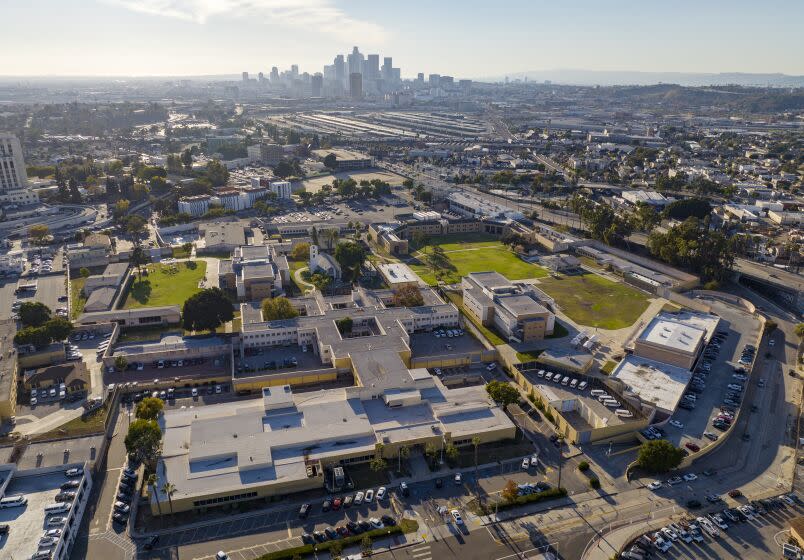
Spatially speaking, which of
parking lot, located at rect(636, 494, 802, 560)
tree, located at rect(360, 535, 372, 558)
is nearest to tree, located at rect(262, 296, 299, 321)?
tree, located at rect(360, 535, 372, 558)

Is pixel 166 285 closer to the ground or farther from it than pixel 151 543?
farther from it

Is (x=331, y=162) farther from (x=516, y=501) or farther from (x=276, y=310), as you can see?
(x=516, y=501)

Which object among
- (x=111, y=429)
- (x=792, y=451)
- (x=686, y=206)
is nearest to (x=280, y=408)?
(x=111, y=429)

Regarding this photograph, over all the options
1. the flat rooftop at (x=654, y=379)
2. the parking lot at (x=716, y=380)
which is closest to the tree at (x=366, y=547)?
the parking lot at (x=716, y=380)

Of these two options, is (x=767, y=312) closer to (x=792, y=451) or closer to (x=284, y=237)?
(x=792, y=451)

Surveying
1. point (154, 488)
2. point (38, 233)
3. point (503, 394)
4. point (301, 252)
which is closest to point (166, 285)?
point (301, 252)

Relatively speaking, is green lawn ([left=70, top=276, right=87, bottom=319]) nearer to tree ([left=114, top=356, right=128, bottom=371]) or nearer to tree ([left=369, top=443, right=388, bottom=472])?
tree ([left=114, top=356, right=128, bottom=371])
